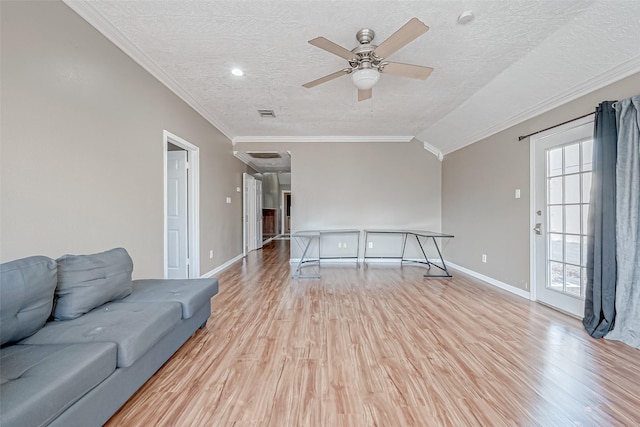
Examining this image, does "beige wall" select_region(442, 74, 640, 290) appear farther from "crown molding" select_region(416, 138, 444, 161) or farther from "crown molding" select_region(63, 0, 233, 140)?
"crown molding" select_region(63, 0, 233, 140)

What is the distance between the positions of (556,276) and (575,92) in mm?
1962

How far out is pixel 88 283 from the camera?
1.66 meters

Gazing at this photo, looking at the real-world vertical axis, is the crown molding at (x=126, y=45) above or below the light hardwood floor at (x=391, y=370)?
above

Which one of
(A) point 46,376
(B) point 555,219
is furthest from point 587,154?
(A) point 46,376

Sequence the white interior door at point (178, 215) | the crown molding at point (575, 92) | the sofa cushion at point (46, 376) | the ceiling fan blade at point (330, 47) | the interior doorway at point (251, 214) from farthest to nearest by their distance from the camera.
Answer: the interior doorway at point (251, 214)
the white interior door at point (178, 215)
the crown molding at point (575, 92)
the ceiling fan blade at point (330, 47)
the sofa cushion at point (46, 376)

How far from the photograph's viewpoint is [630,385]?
5.25 ft

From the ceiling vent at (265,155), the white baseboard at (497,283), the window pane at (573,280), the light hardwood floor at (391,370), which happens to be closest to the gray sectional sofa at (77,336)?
the light hardwood floor at (391,370)

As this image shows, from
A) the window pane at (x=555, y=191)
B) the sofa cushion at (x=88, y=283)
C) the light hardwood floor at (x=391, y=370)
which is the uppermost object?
the window pane at (x=555, y=191)

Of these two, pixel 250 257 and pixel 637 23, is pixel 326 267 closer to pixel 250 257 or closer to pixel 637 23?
pixel 250 257

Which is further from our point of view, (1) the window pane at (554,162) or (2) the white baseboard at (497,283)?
(2) the white baseboard at (497,283)

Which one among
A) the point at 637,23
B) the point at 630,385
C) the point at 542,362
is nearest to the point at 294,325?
the point at 542,362

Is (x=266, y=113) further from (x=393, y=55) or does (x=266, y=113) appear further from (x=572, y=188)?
(x=572, y=188)

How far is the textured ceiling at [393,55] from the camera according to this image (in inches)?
75.9

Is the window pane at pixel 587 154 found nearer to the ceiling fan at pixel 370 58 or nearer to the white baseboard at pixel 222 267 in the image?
the ceiling fan at pixel 370 58
